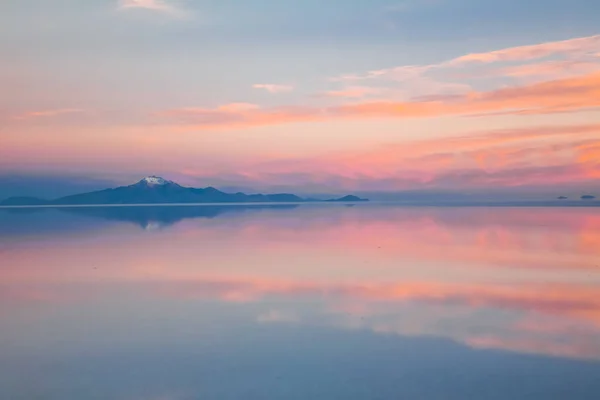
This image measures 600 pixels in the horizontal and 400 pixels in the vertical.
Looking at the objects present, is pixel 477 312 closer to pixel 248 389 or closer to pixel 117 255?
pixel 248 389

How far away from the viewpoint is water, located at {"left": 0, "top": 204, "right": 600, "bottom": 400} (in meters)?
7.01

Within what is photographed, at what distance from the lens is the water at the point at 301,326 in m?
7.01

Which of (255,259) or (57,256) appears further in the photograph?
(57,256)

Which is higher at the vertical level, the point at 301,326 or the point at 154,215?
the point at 154,215

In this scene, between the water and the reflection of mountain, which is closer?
the water

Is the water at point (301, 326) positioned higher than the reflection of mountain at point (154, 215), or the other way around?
the reflection of mountain at point (154, 215)

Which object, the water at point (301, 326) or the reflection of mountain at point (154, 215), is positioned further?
the reflection of mountain at point (154, 215)

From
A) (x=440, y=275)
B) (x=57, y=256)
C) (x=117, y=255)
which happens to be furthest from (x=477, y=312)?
(x=57, y=256)

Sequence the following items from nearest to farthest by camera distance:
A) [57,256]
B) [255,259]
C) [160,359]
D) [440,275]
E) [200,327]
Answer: [160,359], [200,327], [440,275], [255,259], [57,256]

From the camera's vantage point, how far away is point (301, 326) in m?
9.62

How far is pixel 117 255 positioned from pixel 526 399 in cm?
1516

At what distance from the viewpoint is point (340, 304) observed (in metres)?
11.3

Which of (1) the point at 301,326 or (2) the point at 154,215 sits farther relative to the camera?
(2) the point at 154,215

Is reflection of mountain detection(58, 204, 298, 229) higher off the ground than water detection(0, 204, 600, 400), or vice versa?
reflection of mountain detection(58, 204, 298, 229)
